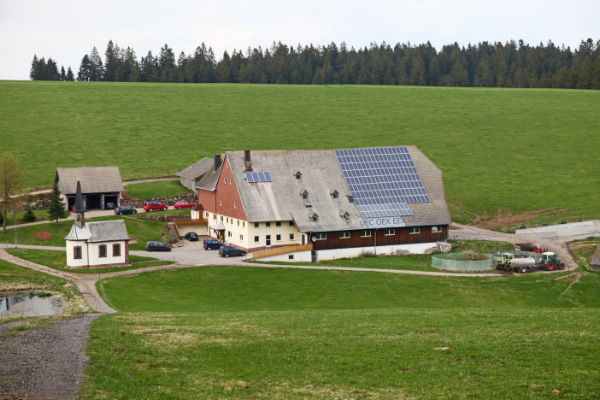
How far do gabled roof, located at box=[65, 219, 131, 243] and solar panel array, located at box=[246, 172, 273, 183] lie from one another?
17.4 meters

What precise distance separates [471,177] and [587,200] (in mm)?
18303

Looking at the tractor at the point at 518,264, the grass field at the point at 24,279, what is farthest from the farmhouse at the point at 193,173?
the tractor at the point at 518,264

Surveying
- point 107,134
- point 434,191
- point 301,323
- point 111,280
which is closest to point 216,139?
point 107,134

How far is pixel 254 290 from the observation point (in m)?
60.9

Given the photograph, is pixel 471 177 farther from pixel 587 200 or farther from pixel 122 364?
pixel 122 364

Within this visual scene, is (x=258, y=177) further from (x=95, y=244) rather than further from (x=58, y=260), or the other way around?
(x=58, y=260)

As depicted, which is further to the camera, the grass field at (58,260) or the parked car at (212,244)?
the parked car at (212,244)

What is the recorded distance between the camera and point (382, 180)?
85562 mm

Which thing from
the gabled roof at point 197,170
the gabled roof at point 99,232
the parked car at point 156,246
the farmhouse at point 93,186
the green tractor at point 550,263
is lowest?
the green tractor at point 550,263

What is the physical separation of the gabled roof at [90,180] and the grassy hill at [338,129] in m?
11.7

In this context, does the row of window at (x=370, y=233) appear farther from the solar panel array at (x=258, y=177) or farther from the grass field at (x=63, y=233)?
the grass field at (x=63, y=233)

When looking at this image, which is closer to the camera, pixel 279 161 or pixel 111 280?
pixel 111 280

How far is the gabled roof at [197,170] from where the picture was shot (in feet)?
328

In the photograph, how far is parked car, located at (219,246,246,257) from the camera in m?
74.1
